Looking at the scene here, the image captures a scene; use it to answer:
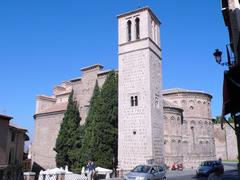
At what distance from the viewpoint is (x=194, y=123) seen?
135ft

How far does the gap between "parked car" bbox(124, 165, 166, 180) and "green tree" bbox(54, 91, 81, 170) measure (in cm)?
1432

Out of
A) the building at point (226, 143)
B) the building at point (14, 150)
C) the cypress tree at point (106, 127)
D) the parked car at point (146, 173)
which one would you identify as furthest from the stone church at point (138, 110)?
the building at point (226, 143)

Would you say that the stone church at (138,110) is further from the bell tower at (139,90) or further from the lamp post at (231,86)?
the lamp post at (231,86)

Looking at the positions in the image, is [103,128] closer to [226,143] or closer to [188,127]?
[188,127]

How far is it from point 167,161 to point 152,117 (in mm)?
10460

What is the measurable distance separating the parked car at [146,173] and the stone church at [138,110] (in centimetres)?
656

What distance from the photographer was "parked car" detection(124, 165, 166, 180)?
15266mm

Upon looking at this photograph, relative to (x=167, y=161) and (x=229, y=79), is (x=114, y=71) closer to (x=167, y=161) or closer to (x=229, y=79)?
(x=167, y=161)

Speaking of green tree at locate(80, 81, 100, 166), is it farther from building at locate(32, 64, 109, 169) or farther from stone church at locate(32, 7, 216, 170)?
building at locate(32, 64, 109, 169)

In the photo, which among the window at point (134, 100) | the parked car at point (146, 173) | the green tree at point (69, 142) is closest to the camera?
the parked car at point (146, 173)

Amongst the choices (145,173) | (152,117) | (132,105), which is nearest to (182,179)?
(145,173)

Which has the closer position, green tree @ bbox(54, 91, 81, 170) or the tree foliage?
the tree foliage

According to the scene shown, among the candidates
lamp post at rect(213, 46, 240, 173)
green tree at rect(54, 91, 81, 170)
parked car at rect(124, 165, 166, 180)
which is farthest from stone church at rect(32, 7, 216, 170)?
lamp post at rect(213, 46, 240, 173)

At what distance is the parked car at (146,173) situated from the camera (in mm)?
15266
